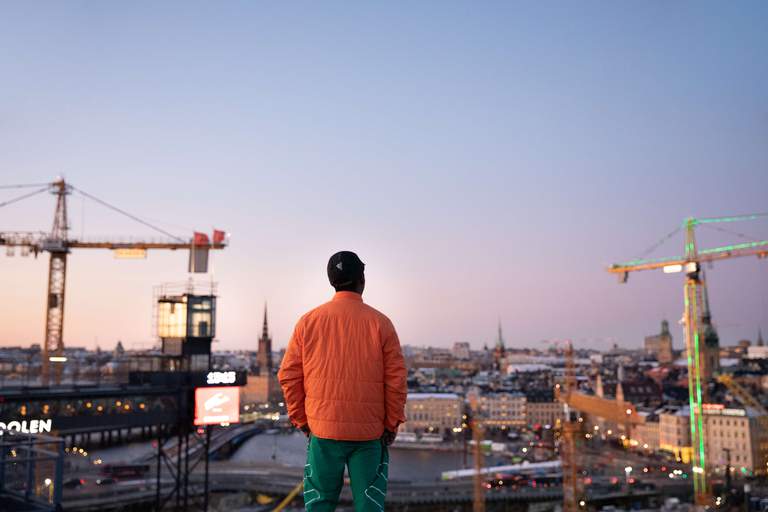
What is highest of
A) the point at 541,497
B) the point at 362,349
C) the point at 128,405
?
the point at 362,349

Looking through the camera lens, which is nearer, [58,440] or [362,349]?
[362,349]

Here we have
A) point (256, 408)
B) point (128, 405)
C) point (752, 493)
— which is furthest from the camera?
point (256, 408)

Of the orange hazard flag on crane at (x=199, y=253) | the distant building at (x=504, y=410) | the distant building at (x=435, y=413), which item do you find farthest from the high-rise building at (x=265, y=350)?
the orange hazard flag on crane at (x=199, y=253)

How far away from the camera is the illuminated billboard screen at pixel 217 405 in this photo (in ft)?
58.9

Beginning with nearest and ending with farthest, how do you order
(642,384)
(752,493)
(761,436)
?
(752,493) → (761,436) → (642,384)

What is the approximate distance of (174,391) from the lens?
1866 centimetres

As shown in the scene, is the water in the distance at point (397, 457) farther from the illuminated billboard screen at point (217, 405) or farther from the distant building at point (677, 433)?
the illuminated billboard screen at point (217, 405)

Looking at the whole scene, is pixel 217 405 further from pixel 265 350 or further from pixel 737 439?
pixel 265 350

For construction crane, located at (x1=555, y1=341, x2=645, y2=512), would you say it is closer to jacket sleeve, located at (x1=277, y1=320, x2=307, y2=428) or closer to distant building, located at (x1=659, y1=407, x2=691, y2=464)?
distant building, located at (x1=659, y1=407, x2=691, y2=464)

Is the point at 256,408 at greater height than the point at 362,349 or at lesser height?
lesser

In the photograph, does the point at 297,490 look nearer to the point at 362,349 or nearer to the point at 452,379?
the point at 362,349

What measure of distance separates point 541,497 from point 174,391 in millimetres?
34923

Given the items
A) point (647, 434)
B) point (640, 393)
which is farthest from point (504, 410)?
point (647, 434)

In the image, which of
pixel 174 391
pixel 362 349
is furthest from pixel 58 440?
pixel 174 391
